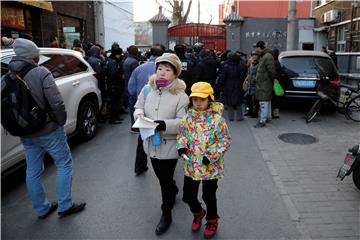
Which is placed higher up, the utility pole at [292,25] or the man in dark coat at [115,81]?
the utility pole at [292,25]

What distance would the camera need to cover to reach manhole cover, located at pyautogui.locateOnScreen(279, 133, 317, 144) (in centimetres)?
654

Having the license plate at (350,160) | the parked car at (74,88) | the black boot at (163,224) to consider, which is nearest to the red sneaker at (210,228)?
the black boot at (163,224)

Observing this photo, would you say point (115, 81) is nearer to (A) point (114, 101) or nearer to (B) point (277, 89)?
(A) point (114, 101)

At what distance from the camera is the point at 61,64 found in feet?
19.6

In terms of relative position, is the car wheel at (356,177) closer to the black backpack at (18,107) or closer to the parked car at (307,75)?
the black backpack at (18,107)

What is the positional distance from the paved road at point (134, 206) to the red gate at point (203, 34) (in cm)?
1224

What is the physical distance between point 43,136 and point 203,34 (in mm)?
14752

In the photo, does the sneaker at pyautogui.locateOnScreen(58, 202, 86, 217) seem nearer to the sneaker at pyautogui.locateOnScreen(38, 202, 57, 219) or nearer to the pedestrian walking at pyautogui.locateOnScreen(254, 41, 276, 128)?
the sneaker at pyautogui.locateOnScreen(38, 202, 57, 219)

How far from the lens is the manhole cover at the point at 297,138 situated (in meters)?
6.54

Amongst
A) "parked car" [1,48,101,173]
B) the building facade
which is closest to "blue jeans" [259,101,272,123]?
"parked car" [1,48,101,173]

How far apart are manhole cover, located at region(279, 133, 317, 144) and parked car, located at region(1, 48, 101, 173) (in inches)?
145

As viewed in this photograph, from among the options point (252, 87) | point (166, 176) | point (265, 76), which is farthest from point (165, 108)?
point (252, 87)

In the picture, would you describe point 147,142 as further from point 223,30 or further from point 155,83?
point 223,30

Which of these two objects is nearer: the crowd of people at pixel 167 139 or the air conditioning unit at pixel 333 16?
the crowd of people at pixel 167 139
